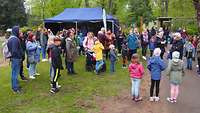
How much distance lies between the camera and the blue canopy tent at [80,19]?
2805 cm

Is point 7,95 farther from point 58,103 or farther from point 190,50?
point 190,50

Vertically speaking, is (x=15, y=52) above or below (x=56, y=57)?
above

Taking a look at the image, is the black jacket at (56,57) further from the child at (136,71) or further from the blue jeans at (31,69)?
the blue jeans at (31,69)

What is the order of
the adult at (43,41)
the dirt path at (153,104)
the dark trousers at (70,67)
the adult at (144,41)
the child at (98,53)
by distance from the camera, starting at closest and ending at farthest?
the dirt path at (153,104) → the dark trousers at (70,67) → the child at (98,53) → the adult at (43,41) → the adult at (144,41)

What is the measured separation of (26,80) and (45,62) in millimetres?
6198

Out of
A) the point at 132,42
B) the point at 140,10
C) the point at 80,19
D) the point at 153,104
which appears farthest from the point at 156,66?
the point at 140,10

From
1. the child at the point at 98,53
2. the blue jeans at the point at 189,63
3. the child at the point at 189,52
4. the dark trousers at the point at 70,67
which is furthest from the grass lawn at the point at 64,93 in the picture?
the blue jeans at the point at 189,63

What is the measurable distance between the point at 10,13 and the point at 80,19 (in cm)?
3139

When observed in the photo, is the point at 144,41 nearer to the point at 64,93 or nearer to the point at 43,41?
the point at 43,41

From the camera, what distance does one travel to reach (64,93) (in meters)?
12.7

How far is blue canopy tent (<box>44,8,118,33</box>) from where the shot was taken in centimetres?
2805

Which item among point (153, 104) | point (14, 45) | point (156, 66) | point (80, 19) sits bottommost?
point (153, 104)

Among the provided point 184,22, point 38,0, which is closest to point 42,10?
point 38,0

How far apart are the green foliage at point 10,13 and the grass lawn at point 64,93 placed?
40.6 meters
